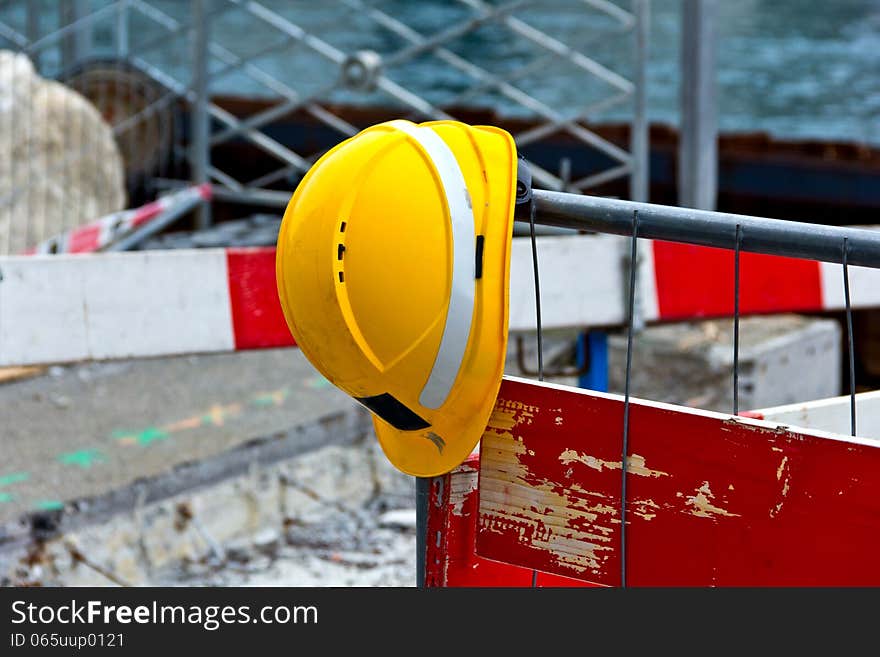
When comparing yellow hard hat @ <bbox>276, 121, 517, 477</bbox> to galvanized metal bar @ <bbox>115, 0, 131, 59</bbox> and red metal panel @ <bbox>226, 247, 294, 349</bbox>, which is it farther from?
galvanized metal bar @ <bbox>115, 0, 131, 59</bbox>

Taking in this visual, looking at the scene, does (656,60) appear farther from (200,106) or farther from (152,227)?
(152,227)

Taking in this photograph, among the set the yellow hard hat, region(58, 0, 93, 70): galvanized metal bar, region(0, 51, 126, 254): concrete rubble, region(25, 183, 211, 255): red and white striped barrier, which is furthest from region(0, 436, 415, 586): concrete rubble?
region(58, 0, 93, 70): galvanized metal bar

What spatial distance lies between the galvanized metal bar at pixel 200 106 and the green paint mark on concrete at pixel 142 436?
2.27 meters

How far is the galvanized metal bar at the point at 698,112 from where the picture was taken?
250 inches

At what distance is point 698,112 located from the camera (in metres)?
6.38

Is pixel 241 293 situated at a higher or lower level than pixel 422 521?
higher

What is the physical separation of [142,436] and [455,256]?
10.2 feet

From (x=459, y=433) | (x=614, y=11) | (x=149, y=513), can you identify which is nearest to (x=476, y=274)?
(x=459, y=433)

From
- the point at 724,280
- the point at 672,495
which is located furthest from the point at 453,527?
the point at 724,280

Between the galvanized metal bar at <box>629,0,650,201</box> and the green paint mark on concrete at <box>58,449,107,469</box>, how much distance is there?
300cm

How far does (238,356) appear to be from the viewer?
5945 mm

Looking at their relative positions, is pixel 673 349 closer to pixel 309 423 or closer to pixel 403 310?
pixel 309 423

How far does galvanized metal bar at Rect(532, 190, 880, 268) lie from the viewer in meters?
2.06

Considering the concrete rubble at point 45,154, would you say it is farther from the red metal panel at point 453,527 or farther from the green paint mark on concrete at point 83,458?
the red metal panel at point 453,527
